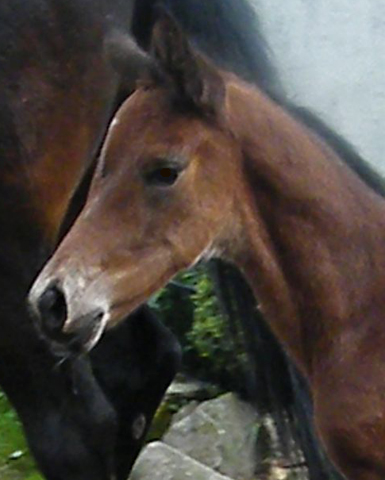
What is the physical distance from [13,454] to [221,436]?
86 centimetres

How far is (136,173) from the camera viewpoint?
2871mm

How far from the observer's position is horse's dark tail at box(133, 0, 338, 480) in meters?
3.74

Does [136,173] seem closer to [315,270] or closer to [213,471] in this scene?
[315,270]

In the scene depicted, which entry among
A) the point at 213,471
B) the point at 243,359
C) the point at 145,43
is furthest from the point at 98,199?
the point at 213,471

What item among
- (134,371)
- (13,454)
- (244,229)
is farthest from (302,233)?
(13,454)

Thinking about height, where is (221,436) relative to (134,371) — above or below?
below

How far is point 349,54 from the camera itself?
196 inches

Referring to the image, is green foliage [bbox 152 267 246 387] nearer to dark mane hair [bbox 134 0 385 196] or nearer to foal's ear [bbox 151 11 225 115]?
dark mane hair [bbox 134 0 385 196]

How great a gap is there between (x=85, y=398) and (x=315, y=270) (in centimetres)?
88

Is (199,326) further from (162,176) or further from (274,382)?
(162,176)

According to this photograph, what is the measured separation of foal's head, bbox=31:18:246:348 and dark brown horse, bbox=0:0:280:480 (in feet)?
2.13

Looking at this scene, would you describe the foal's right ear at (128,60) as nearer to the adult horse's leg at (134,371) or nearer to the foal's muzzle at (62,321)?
the foal's muzzle at (62,321)

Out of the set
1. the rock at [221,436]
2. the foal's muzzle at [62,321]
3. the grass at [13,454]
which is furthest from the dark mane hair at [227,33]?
the grass at [13,454]

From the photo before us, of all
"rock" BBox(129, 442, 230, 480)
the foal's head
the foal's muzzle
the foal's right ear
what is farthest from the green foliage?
the foal's muzzle
